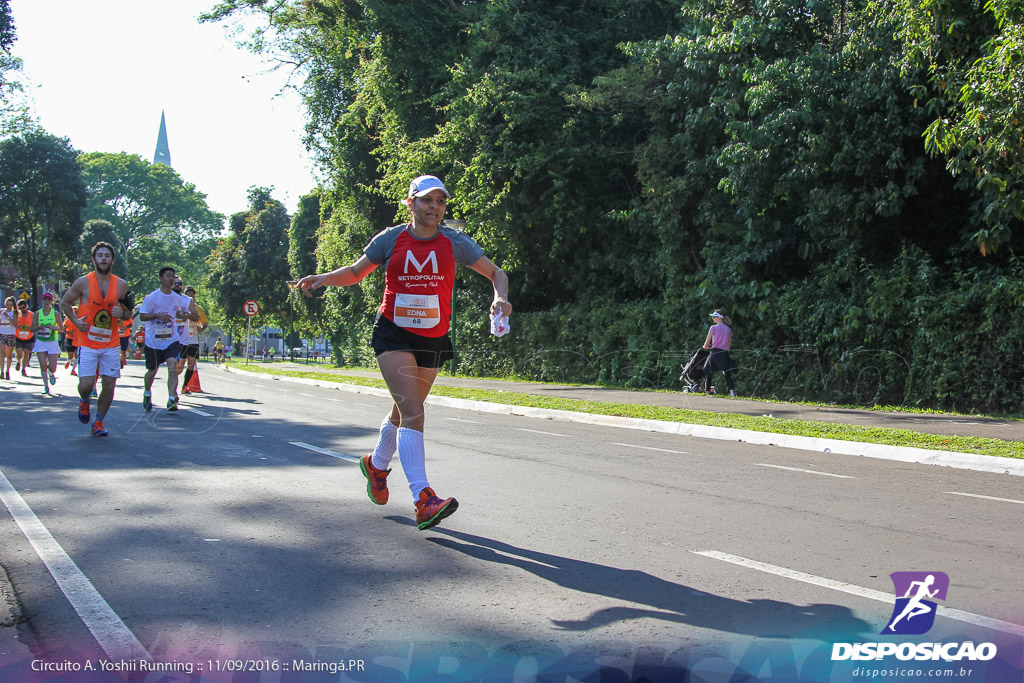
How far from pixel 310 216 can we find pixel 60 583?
46323 millimetres

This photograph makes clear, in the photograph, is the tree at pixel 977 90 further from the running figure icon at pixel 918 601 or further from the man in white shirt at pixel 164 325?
the man in white shirt at pixel 164 325

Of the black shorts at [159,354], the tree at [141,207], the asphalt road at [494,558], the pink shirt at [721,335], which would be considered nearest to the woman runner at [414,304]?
the asphalt road at [494,558]

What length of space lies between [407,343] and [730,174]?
42.6 feet

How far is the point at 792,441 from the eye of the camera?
10.3m

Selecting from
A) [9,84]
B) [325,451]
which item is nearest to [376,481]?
[325,451]

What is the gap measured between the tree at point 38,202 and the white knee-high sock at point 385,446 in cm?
4871

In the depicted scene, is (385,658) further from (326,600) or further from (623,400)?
(623,400)

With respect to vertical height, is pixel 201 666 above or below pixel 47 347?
below

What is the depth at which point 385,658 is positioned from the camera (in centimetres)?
313

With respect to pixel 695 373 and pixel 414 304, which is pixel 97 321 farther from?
pixel 695 373

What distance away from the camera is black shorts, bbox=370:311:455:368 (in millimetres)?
5285

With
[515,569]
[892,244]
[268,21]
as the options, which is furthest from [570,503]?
[268,21]

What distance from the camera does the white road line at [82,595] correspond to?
10.5 feet

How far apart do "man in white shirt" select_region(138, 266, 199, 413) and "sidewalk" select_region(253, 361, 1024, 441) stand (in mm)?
7108
